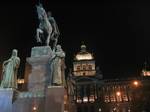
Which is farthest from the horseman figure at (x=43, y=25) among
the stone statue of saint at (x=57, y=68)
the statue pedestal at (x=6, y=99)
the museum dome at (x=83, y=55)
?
the museum dome at (x=83, y=55)

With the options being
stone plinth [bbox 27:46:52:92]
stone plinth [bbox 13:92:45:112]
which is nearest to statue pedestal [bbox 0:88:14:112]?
stone plinth [bbox 13:92:45:112]

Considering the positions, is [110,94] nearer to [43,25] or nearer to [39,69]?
[43,25]

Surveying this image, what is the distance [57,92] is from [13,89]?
2726 mm

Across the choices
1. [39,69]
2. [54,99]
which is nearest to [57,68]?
[39,69]

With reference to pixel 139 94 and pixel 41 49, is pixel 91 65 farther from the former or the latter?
pixel 41 49

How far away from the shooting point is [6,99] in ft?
46.3

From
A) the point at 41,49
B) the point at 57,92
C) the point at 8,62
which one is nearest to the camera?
the point at 57,92

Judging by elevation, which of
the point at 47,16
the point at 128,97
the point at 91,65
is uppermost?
the point at 91,65

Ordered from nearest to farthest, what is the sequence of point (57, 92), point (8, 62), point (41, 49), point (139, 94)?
point (57, 92) → point (8, 62) → point (41, 49) → point (139, 94)

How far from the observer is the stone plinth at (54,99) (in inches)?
522

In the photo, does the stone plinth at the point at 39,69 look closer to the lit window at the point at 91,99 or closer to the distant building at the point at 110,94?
the distant building at the point at 110,94

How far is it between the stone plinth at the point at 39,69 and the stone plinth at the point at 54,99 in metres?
1.23

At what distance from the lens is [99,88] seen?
335 ft

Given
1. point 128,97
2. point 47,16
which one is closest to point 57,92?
point 47,16
